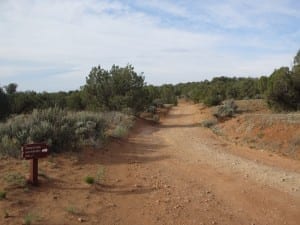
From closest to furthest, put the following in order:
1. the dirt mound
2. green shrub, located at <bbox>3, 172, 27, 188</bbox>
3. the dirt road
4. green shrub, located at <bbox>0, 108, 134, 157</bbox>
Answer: the dirt road < green shrub, located at <bbox>3, 172, 27, 188</bbox> < green shrub, located at <bbox>0, 108, 134, 157</bbox> < the dirt mound

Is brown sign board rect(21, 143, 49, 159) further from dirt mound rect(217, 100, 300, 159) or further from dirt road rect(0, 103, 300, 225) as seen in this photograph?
dirt mound rect(217, 100, 300, 159)

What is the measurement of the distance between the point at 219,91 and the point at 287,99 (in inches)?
1000

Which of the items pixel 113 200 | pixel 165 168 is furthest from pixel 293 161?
pixel 113 200

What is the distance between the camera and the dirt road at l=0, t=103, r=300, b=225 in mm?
7113

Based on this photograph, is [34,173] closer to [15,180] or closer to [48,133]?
[15,180]

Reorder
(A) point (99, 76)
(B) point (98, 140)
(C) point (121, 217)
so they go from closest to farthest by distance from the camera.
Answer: (C) point (121, 217) → (B) point (98, 140) → (A) point (99, 76)

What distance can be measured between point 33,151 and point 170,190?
307 centimetres

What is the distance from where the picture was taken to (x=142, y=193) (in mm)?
8484

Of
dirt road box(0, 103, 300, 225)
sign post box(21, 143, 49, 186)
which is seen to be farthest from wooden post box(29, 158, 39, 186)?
dirt road box(0, 103, 300, 225)

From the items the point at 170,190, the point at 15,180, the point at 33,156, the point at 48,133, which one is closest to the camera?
the point at 15,180

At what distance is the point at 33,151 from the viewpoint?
327 inches

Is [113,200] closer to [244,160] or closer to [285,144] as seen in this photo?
[244,160]

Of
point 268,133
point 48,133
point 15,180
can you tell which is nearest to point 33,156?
point 15,180

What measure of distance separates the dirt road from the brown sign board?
0.66 metres
